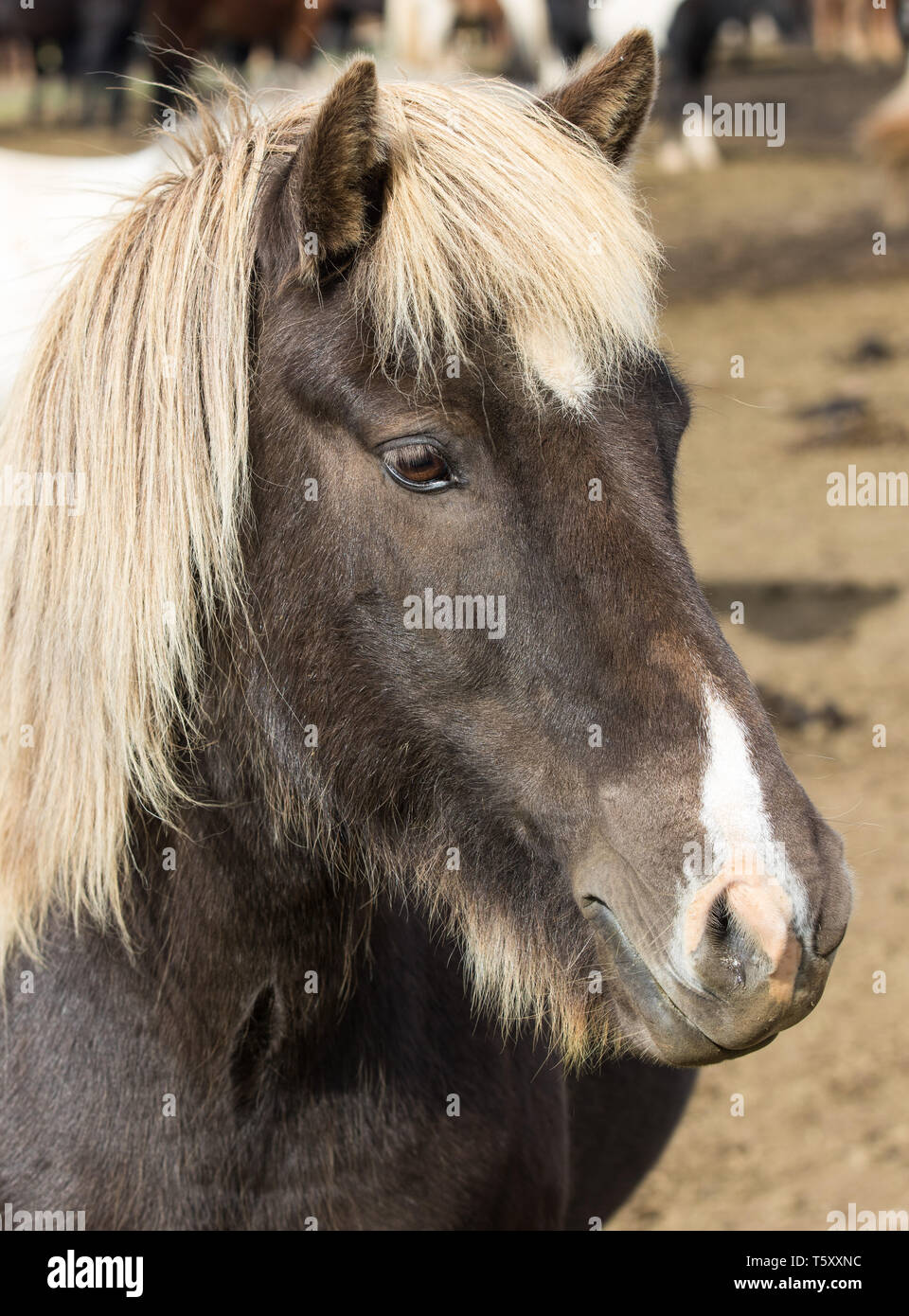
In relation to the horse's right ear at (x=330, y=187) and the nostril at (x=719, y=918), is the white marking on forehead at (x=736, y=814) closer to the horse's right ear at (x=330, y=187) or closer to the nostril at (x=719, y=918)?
the nostril at (x=719, y=918)

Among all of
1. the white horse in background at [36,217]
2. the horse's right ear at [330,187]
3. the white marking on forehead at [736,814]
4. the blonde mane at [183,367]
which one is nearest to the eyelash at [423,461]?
the blonde mane at [183,367]

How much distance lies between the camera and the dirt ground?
4.09m

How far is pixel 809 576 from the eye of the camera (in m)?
7.98

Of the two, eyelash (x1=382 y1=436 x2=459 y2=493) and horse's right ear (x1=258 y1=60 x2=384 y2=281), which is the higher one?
horse's right ear (x1=258 y1=60 x2=384 y2=281)

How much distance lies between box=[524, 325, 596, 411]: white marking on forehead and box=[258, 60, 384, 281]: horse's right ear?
0.31 m

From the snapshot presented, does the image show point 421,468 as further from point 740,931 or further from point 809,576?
point 809,576

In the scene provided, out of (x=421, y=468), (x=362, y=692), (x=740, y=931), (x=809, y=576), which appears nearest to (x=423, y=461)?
(x=421, y=468)

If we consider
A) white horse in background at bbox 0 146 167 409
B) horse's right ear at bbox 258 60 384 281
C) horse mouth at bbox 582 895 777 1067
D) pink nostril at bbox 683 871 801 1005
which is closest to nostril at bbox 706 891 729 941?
pink nostril at bbox 683 871 801 1005

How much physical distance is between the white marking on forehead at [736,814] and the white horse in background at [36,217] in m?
1.67

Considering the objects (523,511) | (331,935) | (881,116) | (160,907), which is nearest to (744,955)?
(523,511)

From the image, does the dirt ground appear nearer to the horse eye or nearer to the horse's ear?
the horse's ear

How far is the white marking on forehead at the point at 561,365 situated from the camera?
178 centimetres

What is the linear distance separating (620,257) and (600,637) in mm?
562

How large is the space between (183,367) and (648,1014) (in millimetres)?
1133
